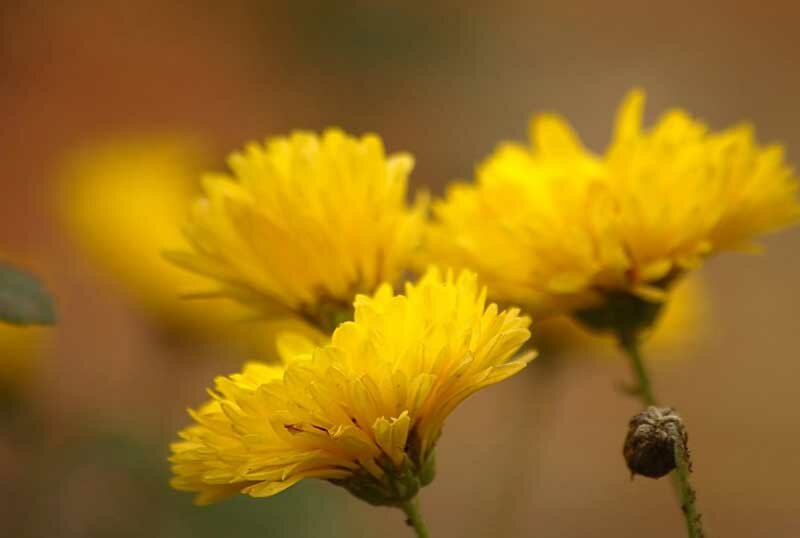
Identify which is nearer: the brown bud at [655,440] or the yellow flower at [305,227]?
the brown bud at [655,440]

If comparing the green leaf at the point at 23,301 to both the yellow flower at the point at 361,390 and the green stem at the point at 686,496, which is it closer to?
the yellow flower at the point at 361,390

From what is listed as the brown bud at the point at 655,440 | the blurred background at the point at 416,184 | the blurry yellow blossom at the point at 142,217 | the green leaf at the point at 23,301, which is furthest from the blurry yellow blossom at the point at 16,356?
the brown bud at the point at 655,440

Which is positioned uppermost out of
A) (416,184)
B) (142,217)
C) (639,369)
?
(416,184)

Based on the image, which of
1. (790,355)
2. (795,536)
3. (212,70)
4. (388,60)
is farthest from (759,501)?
(212,70)

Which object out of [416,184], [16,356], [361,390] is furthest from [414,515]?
[416,184]

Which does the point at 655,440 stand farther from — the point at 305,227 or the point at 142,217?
the point at 142,217

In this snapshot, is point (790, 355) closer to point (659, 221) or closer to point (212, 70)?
point (212, 70)
